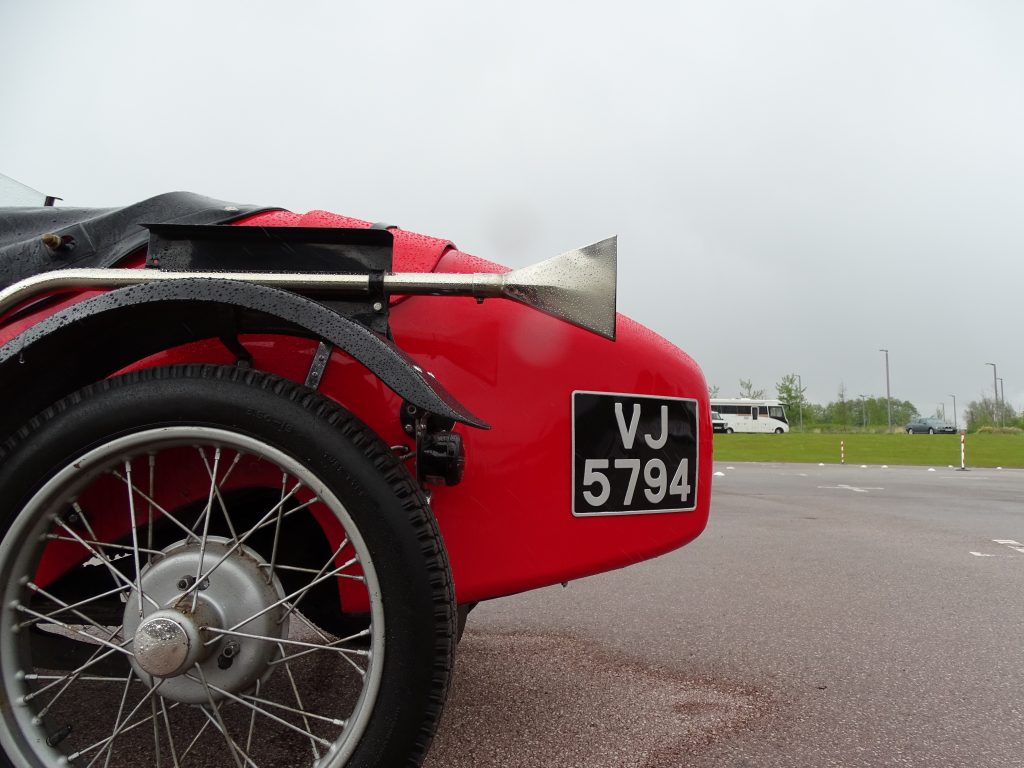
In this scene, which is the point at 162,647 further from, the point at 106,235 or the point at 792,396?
the point at 792,396

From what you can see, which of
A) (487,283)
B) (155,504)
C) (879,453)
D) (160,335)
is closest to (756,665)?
(487,283)

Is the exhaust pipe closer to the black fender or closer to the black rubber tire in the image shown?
the black fender

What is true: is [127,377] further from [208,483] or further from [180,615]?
[180,615]

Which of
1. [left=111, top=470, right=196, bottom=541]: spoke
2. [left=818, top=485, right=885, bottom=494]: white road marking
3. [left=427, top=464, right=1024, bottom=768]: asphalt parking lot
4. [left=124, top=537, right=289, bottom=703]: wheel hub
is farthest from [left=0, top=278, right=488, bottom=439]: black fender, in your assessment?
[left=818, top=485, right=885, bottom=494]: white road marking

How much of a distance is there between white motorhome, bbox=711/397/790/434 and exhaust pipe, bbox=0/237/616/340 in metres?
45.5

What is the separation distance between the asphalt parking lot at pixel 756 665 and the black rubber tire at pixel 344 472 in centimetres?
58

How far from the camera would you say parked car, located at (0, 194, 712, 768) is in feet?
4.02

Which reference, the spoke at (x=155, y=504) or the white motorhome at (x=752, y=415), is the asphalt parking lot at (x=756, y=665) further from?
the white motorhome at (x=752, y=415)

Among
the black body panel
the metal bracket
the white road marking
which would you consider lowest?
the white road marking

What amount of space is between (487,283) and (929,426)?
59699 mm

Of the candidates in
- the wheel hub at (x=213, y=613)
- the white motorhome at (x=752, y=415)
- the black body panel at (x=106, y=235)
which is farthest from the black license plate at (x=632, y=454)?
the white motorhome at (x=752, y=415)

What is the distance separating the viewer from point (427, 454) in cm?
140

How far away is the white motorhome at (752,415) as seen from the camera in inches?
1785

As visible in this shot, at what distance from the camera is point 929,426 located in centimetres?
5247
